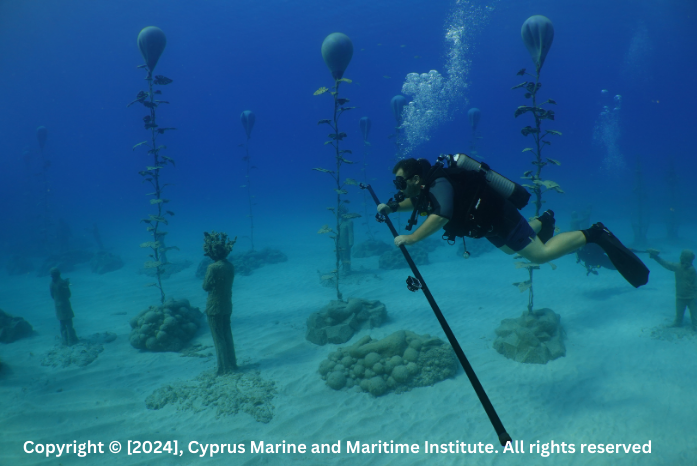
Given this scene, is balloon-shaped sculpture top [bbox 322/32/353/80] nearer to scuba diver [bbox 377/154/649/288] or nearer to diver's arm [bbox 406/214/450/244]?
scuba diver [bbox 377/154/649/288]

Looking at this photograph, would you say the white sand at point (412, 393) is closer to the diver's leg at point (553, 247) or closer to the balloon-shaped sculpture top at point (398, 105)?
the diver's leg at point (553, 247)

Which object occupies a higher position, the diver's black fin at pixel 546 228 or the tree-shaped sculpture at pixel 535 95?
the tree-shaped sculpture at pixel 535 95

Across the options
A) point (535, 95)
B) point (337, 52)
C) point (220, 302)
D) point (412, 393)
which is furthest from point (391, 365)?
point (337, 52)

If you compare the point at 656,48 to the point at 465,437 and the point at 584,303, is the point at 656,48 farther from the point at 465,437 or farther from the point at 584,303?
the point at 465,437

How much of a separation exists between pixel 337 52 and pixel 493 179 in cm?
618

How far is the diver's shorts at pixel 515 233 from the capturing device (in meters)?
3.49

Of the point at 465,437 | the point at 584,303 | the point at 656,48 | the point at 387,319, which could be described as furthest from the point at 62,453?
the point at 656,48

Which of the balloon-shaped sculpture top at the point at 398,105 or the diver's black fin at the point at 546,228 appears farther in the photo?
the balloon-shaped sculpture top at the point at 398,105

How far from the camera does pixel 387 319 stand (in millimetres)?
8117

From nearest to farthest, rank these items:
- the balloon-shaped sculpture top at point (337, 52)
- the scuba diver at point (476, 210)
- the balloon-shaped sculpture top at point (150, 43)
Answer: the scuba diver at point (476, 210), the balloon-shaped sculpture top at point (337, 52), the balloon-shaped sculpture top at point (150, 43)

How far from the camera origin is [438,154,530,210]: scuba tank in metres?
3.43

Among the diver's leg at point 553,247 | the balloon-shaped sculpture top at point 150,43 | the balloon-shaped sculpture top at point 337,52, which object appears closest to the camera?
the diver's leg at point 553,247

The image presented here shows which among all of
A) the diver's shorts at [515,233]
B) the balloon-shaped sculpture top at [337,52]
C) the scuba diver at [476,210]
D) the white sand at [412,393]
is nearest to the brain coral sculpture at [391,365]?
the white sand at [412,393]

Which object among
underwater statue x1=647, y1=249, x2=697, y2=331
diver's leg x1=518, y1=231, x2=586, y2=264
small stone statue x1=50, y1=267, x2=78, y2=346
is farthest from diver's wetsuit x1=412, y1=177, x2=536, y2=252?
small stone statue x1=50, y1=267, x2=78, y2=346
